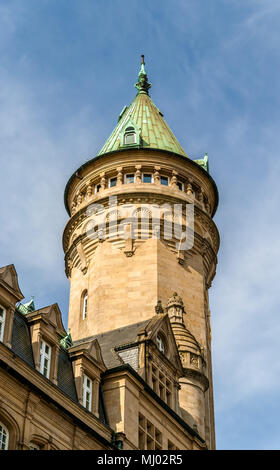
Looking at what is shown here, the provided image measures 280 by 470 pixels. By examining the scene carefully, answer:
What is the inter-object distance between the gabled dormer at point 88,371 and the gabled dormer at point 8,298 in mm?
4395

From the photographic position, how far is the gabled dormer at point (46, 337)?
32.2 m

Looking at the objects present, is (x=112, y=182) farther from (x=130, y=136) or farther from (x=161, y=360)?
(x=161, y=360)

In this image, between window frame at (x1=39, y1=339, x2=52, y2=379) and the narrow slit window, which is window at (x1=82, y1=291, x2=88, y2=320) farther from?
window frame at (x1=39, y1=339, x2=52, y2=379)

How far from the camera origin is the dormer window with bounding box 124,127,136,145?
6011 centimetres

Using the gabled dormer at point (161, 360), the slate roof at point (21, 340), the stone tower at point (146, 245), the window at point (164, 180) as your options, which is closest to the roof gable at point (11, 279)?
the slate roof at point (21, 340)

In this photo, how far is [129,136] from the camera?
6059 centimetres

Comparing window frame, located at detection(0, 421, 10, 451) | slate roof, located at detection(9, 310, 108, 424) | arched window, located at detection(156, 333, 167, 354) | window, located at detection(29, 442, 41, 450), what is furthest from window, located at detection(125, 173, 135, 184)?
window frame, located at detection(0, 421, 10, 451)

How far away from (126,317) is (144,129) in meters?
16.3

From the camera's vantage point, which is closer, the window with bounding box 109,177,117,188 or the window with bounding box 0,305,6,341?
the window with bounding box 0,305,6,341

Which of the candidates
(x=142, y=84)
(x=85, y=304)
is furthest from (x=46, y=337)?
(x=142, y=84)

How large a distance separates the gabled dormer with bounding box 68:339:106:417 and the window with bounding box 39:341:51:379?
1.84 meters
